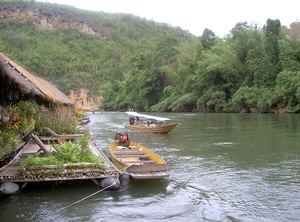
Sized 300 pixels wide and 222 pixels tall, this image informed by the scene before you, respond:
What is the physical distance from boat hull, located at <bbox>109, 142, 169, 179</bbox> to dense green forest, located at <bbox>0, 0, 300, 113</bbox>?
6492mm

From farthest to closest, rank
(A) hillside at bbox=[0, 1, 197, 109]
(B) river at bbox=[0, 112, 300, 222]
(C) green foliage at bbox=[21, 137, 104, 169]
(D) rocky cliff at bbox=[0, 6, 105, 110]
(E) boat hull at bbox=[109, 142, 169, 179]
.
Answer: (D) rocky cliff at bbox=[0, 6, 105, 110], (A) hillside at bbox=[0, 1, 197, 109], (E) boat hull at bbox=[109, 142, 169, 179], (C) green foliage at bbox=[21, 137, 104, 169], (B) river at bbox=[0, 112, 300, 222]

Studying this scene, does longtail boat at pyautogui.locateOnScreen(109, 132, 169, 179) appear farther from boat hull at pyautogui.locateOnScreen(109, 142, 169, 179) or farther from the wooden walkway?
the wooden walkway

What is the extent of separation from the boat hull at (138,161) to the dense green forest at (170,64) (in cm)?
649

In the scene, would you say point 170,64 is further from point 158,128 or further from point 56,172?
point 56,172

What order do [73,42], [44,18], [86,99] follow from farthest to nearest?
[44,18], [73,42], [86,99]

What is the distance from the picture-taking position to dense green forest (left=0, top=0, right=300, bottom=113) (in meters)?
47.1

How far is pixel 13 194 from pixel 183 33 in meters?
147

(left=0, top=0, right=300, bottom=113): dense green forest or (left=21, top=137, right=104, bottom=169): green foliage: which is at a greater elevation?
(left=0, top=0, right=300, bottom=113): dense green forest

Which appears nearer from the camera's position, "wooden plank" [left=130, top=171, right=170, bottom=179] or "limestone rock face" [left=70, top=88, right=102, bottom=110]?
"wooden plank" [left=130, top=171, right=170, bottom=179]

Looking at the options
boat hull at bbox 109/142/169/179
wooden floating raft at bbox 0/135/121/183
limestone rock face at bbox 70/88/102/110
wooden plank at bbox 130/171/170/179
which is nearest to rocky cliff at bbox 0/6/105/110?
limestone rock face at bbox 70/88/102/110

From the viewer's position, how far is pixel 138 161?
10867mm

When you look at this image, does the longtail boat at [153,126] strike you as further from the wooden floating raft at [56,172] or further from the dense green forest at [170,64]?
the wooden floating raft at [56,172]

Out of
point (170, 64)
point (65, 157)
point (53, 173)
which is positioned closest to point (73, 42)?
point (170, 64)

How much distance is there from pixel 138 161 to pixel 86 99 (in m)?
85.6
